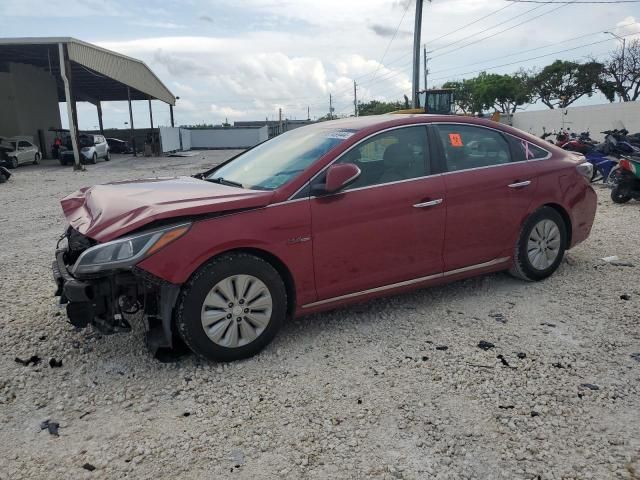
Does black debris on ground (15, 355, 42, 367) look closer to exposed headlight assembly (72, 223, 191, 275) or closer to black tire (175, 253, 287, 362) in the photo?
exposed headlight assembly (72, 223, 191, 275)

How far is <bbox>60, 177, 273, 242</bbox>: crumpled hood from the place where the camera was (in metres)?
3.39

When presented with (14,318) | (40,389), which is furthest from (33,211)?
(40,389)

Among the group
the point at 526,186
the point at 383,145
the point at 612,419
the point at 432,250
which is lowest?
the point at 612,419

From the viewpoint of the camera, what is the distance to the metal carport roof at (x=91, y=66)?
24.5 meters

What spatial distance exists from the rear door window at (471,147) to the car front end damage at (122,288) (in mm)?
2370

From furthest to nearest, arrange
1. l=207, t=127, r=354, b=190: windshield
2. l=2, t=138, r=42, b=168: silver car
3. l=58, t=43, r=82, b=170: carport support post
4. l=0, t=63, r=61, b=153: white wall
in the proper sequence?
l=0, t=63, r=61, b=153: white wall < l=2, t=138, r=42, b=168: silver car < l=58, t=43, r=82, b=170: carport support post < l=207, t=127, r=354, b=190: windshield

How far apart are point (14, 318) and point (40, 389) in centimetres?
143

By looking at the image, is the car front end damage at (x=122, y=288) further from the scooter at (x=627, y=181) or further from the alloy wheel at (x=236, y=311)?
the scooter at (x=627, y=181)

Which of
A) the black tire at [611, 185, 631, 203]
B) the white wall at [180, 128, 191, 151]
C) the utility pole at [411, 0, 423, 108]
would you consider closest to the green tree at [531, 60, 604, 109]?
the utility pole at [411, 0, 423, 108]

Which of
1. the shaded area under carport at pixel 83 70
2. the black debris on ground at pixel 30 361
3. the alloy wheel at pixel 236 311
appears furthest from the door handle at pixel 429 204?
the shaded area under carport at pixel 83 70

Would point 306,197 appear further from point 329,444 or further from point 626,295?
point 626,295

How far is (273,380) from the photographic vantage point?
11.3 feet

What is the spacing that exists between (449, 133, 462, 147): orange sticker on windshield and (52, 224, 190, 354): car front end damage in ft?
8.01

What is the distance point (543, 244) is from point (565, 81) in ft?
174
